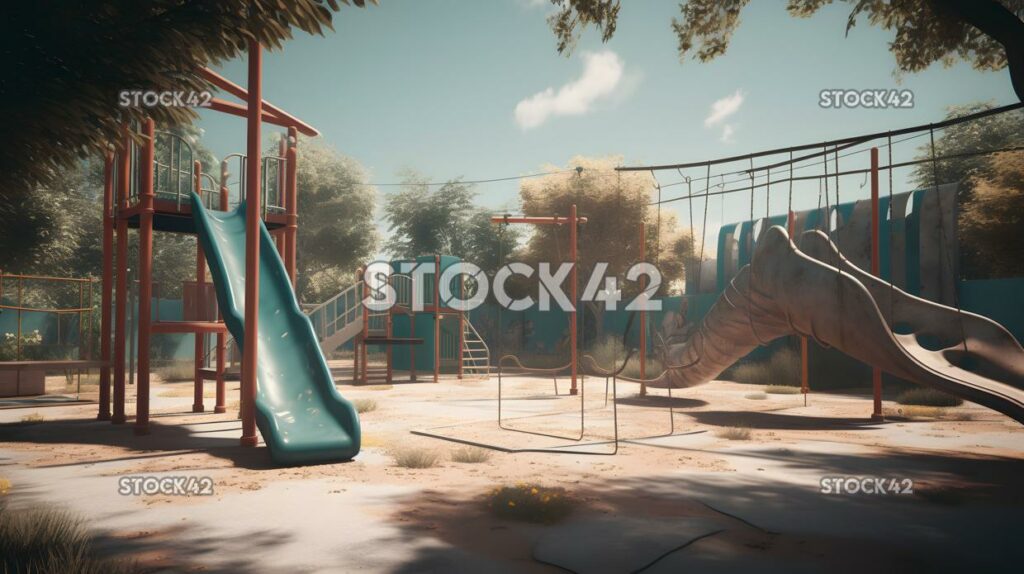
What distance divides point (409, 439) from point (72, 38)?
5629 millimetres

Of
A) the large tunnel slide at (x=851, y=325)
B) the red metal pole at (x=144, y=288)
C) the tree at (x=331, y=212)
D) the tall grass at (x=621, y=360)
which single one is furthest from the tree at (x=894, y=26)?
the tree at (x=331, y=212)

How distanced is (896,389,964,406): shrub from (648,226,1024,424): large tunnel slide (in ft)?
7.99

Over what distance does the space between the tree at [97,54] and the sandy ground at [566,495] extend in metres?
2.71

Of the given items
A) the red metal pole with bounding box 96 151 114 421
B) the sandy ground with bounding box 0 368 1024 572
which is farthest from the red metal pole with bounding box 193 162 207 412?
the red metal pole with bounding box 96 151 114 421

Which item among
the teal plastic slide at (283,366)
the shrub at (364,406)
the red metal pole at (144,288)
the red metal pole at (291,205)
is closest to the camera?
the teal plastic slide at (283,366)

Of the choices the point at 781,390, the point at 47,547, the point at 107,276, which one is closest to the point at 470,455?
the point at 47,547

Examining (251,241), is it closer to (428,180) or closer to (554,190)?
(554,190)

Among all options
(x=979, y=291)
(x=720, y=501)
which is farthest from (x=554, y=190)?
(x=720, y=501)

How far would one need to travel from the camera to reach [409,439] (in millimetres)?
8422

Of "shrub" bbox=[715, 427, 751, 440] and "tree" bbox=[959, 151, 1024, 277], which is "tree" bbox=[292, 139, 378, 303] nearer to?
"tree" bbox=[959, 151, 1024, 277]

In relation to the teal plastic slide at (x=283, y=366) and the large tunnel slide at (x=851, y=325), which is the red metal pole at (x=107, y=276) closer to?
the teal plastic slide at (x=283, y=366)

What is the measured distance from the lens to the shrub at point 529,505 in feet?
15.2

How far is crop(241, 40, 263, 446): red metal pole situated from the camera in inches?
298

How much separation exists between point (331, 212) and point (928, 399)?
106 ft
